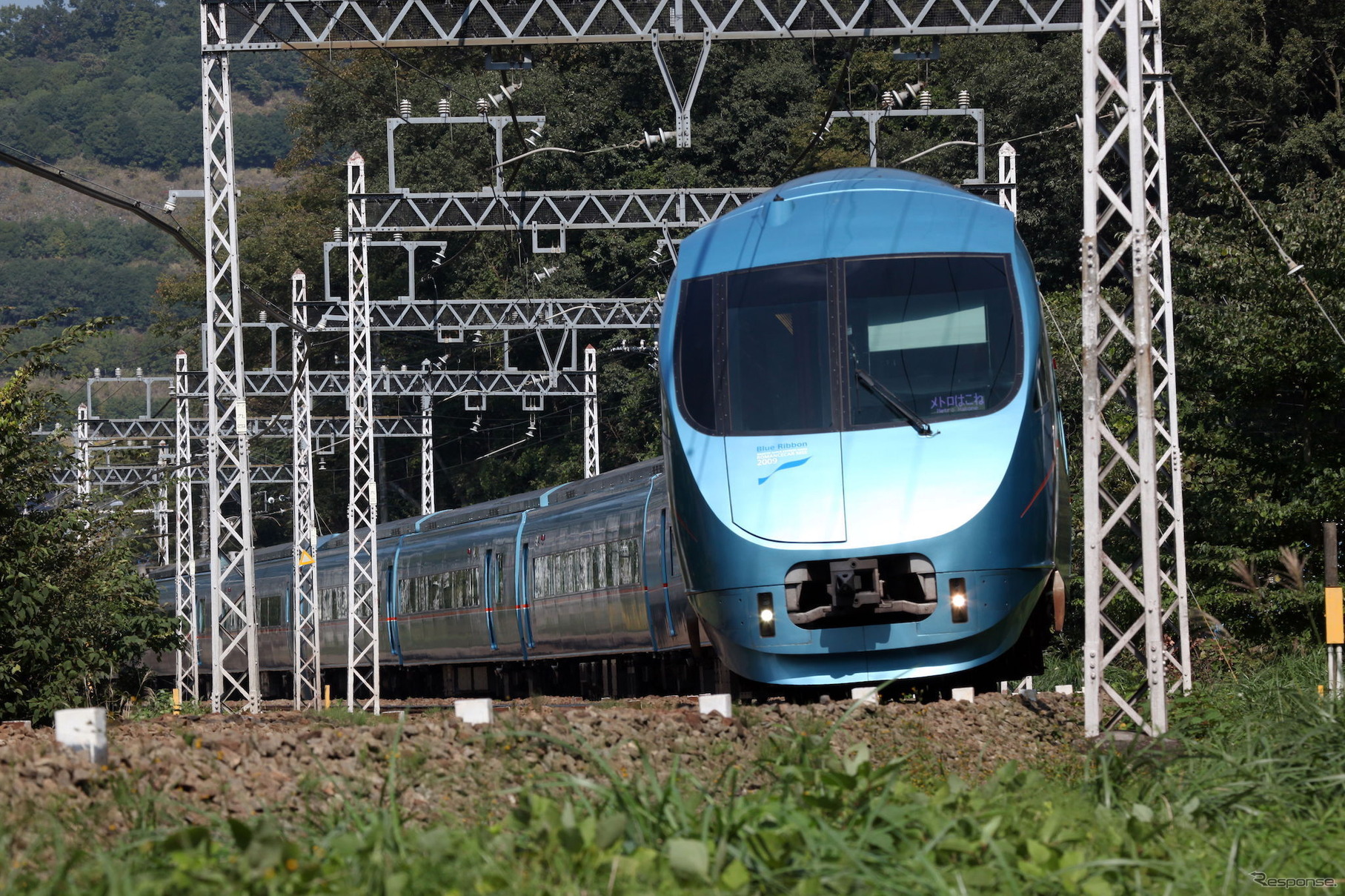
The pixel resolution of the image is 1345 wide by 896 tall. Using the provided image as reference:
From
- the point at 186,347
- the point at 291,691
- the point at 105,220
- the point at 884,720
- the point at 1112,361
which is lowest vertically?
the point at 291,691

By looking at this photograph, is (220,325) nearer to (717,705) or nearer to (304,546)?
(304,546)

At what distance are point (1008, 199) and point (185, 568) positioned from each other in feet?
90.7

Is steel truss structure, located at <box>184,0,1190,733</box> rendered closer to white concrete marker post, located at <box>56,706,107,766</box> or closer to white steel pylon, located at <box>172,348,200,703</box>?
white steel pylon, located at <box>172,348,200,703</box>

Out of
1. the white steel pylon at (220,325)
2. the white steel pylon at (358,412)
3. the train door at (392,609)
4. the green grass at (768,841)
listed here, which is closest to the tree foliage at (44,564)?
the white steel pylon at (220,325)

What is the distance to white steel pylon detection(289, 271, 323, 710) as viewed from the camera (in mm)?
27062

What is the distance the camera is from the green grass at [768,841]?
4.91 metres

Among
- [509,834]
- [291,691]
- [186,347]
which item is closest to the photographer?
[509,834]

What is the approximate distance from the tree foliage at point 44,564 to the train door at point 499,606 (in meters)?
5.42

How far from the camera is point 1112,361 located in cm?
2752

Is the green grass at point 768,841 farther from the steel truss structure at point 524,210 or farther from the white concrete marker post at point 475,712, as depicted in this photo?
the steel truss structure at point 524,210

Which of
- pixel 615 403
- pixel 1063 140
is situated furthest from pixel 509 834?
pixel 615 403

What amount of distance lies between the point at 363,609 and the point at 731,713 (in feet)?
67.3

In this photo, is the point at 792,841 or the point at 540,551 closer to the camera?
the point at 792,841

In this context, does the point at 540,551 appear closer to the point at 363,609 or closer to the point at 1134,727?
the point at 363,609
